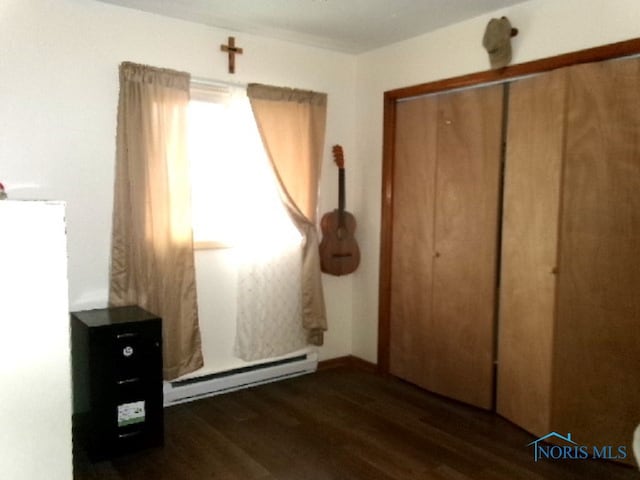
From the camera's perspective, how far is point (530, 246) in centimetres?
291

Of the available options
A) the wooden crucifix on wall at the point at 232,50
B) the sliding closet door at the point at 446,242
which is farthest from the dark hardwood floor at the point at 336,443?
the wooden crucifix on wall at the point at 232,50

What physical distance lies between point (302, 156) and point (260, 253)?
0.71 metres

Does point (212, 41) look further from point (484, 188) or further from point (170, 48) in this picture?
point (484, 188)

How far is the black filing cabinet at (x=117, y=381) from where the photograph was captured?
2.56 m

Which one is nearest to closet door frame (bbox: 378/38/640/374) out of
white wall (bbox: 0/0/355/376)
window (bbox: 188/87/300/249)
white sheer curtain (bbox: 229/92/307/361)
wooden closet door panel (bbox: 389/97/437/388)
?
wooden closet door panel (bbox: 389/97/437/388)

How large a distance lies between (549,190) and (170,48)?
2256 mm

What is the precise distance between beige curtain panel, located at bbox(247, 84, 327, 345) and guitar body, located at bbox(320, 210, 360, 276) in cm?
12

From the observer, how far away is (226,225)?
3461mm

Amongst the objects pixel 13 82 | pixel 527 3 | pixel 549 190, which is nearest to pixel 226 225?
pixel 13 82

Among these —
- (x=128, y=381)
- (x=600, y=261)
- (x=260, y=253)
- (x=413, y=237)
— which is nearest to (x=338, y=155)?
(x=413, y=237)

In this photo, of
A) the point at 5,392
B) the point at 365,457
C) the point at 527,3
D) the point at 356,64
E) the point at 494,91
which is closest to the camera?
the point at 5,392

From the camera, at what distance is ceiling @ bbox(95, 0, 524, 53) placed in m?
2.93

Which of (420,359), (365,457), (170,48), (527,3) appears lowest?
(365,457)

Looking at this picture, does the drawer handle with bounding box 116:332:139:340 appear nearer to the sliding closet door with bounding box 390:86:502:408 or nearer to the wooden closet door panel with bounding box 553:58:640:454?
the sliding closet door with bounding box 390:86:502:408
